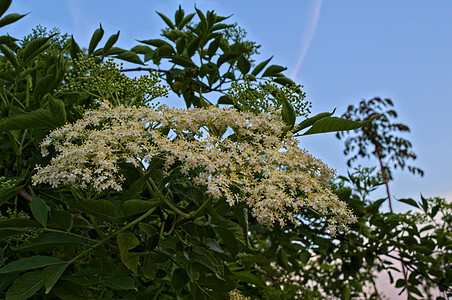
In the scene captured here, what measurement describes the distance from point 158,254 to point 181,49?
1225mm

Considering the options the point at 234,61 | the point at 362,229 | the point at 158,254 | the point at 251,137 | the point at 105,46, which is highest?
the point at 234,61

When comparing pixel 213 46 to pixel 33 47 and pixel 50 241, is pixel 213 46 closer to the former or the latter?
pixel 33 47

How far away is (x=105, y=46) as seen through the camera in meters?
2.18

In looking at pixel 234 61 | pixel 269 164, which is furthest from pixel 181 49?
pixel 269 164

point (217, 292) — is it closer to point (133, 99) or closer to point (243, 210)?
point (243, 210)

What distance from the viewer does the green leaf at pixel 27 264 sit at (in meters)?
1.31

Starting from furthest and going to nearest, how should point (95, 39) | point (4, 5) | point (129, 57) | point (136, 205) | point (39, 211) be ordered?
point (129, 57)
point (95, 39)
point (4, 5)
point (39, 211)
point (136, 205)

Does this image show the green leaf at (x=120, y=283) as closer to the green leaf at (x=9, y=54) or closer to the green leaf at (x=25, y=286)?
the green leaf at (x=25, y=286)

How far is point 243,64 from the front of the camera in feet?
7.04

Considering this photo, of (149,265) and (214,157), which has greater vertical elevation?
(214,157)

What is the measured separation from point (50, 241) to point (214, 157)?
0.63 m

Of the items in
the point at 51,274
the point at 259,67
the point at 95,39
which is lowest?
the point at 51,274

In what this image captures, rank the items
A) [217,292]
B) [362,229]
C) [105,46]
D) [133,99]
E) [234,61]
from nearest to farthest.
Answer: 1. [217,292]
2. [133,99]
3. [105,46]
4. [234,61]
5. [362,229]

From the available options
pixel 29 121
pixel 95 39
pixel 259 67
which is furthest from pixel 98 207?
pixel 259 67
